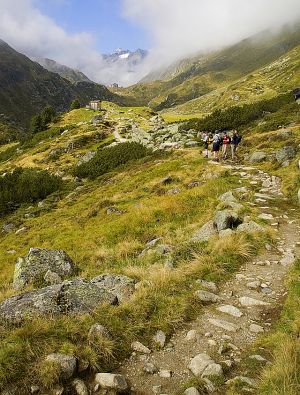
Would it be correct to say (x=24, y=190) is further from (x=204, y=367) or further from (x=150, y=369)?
(x=204, y=367)

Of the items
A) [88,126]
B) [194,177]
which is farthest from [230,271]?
[88,126]

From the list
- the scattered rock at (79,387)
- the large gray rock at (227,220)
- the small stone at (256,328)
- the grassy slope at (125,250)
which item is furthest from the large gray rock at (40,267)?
the small stone at (256,328)

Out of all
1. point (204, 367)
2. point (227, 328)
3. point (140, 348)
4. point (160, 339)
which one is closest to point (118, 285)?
point (160, 339)

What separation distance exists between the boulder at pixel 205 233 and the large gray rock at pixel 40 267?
4.73m

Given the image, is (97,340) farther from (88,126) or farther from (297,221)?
(88,126)

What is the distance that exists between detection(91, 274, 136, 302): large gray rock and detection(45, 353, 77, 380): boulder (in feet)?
8.48

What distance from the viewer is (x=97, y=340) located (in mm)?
7258

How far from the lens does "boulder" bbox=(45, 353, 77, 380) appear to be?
6.44m

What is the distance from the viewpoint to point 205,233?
49.7ft

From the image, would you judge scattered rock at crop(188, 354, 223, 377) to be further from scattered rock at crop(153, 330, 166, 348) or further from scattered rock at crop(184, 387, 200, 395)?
scattered rock at crop(153, 330, 166, 348)

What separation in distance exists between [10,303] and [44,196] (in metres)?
35.9

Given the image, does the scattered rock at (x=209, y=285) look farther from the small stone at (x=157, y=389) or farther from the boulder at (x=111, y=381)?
the boulder at (x=111, y=381)

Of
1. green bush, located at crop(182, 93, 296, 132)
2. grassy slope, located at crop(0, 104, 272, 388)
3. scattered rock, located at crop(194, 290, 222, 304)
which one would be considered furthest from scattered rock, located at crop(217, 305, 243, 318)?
green bush, located at crop(182, 93, 296, 132)

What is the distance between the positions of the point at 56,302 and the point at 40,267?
507cm
